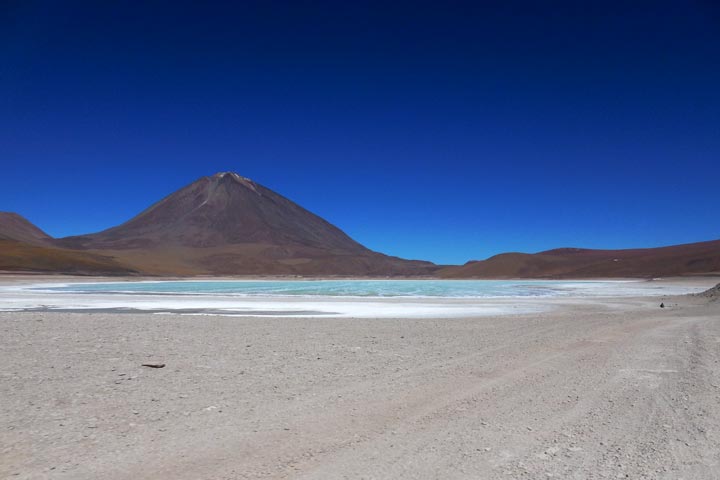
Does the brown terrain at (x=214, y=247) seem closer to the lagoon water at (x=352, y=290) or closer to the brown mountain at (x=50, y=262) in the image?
the brown mountain at (x=50, y=262)

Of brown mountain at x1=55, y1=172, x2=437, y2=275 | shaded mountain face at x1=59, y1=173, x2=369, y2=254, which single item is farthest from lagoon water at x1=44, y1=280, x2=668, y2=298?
shaded mountain face at x1=59, y1=173, x2=369, y2=254

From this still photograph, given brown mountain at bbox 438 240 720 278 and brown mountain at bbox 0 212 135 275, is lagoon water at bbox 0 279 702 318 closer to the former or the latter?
brown mountain at bbox 0 212 135 275

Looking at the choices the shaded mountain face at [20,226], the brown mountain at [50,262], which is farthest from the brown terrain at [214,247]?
the shaded mountain face at [20,226]

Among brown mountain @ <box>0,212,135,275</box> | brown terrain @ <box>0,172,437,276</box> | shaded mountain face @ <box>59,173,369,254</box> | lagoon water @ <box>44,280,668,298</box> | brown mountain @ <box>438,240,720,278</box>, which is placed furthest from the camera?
shaded mountain face @ <box>59,173,369,254</box>

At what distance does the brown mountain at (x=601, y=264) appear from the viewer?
90.8 m

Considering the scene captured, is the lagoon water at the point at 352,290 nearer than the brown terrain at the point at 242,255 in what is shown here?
Yes

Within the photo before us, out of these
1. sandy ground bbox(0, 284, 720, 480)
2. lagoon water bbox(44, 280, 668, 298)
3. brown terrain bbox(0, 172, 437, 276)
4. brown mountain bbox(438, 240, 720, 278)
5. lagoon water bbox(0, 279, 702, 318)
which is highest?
brown terrain bbox(0, 172, 437, 276)

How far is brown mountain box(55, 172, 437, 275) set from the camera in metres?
125

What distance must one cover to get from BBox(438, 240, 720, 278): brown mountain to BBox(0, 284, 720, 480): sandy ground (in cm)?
8681

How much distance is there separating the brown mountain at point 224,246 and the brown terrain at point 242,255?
25 cm

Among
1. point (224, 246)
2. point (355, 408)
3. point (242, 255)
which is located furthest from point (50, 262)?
point (355, 408)

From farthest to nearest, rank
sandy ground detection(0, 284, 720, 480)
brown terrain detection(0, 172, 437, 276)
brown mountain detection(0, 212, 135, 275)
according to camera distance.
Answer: brown terrain detection(0, 172, 437, 276)
brown mountain detection(0, 212, 135, 275)
sandy ground detection(0, 284, 720, 480)

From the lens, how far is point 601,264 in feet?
341

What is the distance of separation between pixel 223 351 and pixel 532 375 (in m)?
5.45
